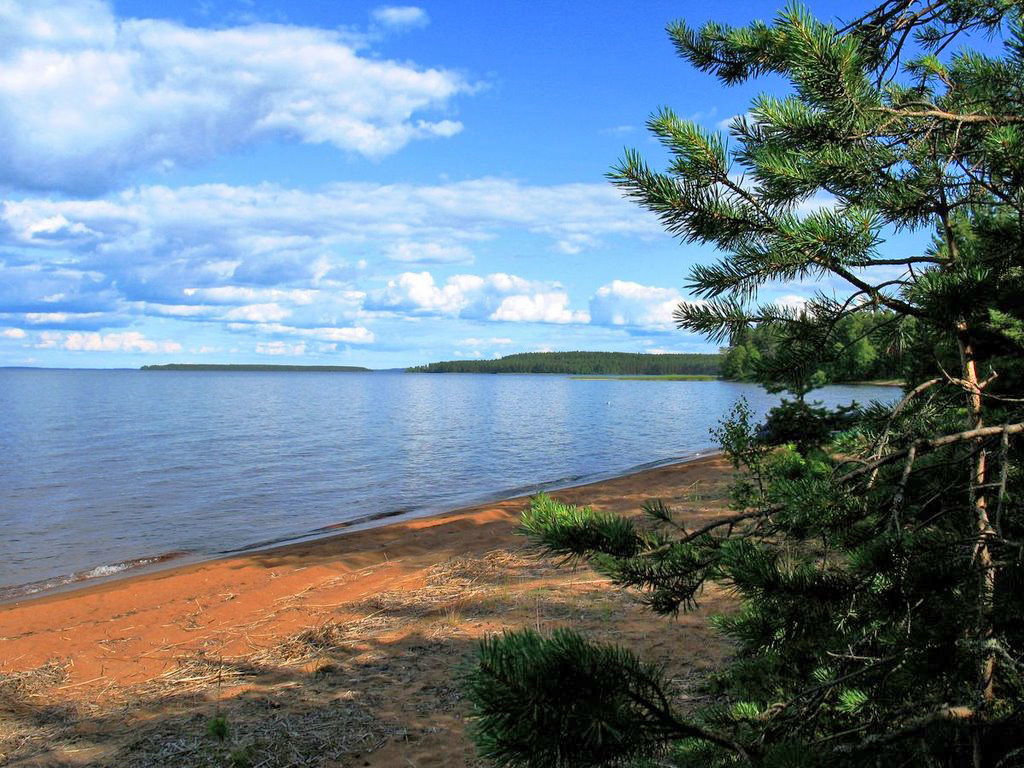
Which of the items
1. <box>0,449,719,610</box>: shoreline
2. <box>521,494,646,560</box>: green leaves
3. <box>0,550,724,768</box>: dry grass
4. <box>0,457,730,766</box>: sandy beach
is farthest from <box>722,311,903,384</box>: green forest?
<box>0,449,719,610</box>: shoreline

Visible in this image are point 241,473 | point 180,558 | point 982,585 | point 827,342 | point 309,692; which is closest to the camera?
point 982,585

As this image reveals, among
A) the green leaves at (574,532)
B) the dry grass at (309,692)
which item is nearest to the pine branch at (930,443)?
the green leaves at (574,532)

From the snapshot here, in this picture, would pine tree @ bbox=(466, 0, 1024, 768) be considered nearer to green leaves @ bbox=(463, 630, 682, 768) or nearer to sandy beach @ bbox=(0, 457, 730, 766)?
green leaves @ bbox=(463, 630, 682, 768)

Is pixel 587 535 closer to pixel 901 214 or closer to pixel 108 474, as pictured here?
pixel 901 214

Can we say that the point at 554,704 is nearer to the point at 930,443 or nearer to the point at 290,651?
the point at 930,443

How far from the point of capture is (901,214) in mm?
1748

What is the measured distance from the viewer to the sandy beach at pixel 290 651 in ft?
15.9

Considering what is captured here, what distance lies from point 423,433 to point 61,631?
3246 cm

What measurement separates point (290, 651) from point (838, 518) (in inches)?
268

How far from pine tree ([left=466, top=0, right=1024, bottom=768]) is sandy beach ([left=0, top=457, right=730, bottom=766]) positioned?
0.72 meters

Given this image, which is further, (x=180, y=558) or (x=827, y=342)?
(x=180, y=558)

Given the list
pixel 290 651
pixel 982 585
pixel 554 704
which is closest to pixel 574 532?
pixel 554 704

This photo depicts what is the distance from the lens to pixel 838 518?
143cm

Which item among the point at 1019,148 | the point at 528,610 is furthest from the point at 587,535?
the point at 528,610
